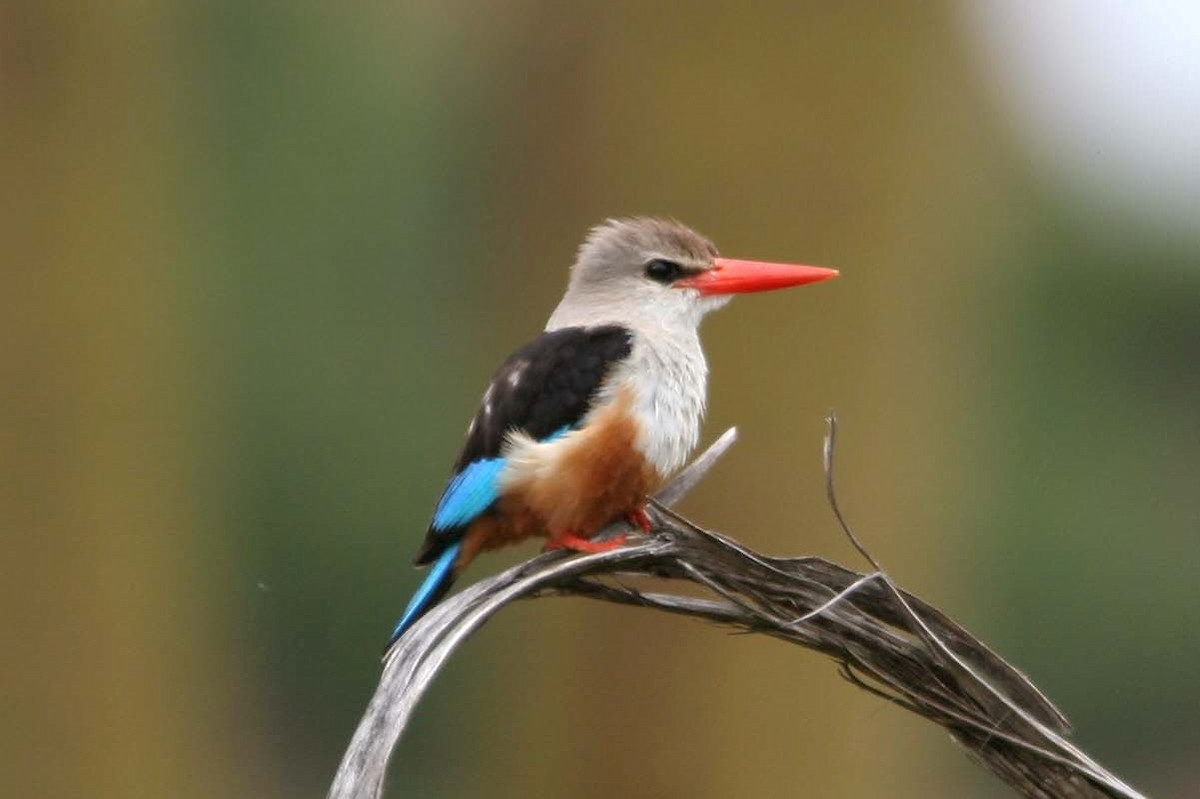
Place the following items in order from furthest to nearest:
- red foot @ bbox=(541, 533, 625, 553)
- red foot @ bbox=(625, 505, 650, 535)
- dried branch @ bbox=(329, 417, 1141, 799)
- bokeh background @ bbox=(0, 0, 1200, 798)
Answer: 1. bokeh background @ bbox=(0, 0, 1200, 798)
2. red foot @ bbox=(625, 505, 650, 535)
3. red foot @ bbox=(541, 533, 625, 553)
4. dried branch @ bbox=(329, 417, 1141, 799)

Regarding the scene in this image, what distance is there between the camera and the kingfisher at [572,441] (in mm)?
3111

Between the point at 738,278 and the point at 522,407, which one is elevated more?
the point at 738,278

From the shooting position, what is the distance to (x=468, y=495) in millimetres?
3117

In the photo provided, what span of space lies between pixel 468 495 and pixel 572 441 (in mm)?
199

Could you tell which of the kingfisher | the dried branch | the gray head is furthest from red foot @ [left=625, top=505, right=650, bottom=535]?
the dried branch

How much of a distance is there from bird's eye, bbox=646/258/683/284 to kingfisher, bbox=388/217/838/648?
15 centimetres

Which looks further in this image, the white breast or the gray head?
the gray head

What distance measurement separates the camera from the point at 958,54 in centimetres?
606

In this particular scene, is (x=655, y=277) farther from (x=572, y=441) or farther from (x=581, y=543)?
(x=581, y=543)

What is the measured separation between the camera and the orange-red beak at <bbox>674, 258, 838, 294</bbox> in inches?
144

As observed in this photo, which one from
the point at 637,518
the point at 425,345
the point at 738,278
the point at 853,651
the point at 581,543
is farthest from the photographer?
the point at 425,345

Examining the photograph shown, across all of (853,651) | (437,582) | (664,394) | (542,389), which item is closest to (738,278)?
(664,394)

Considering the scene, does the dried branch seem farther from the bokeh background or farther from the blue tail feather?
the bokeh background

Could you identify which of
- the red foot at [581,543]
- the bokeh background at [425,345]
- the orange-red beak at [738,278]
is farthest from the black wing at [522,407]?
the bokeh background at [425,345]
